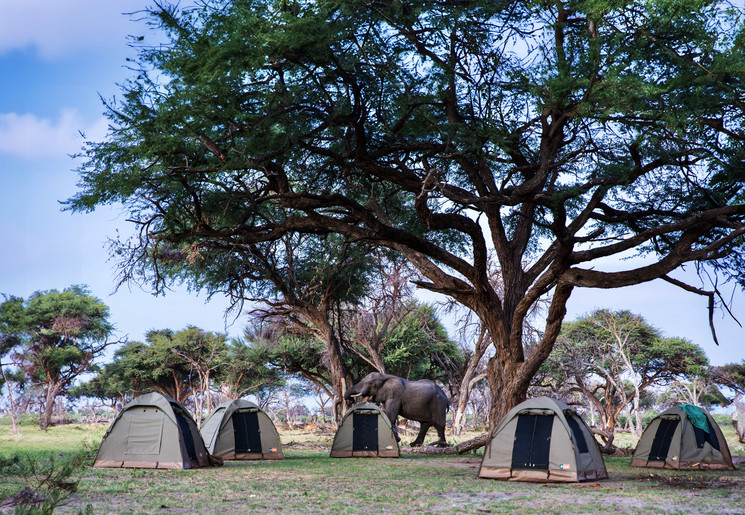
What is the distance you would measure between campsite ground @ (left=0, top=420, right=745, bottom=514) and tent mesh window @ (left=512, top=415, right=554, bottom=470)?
0.54 meters

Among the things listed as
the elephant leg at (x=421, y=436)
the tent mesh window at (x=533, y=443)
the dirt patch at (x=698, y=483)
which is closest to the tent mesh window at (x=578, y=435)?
the tent mesh window at (x=533, y=443)

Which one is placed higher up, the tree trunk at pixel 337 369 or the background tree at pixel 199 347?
the background tree at pixel 199 347

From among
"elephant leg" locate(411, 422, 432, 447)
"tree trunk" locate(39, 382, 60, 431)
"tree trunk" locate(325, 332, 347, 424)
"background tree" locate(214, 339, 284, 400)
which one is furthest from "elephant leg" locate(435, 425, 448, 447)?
"tree trunk" locate(39, 382, 60, 431)

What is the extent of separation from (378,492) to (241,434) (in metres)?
7.23

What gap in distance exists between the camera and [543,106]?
13.9 m

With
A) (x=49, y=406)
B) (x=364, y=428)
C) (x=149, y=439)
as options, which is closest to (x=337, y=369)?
(x=364, y=428)

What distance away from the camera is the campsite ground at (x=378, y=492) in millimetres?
8492

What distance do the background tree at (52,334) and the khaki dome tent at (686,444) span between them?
95.5 feet

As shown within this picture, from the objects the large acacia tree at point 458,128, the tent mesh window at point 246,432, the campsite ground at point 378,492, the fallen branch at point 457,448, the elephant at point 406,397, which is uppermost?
the large acacia tree at point 458,128

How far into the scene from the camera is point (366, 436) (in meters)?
17.5

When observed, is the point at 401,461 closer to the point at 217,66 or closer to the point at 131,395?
the point at 217,66

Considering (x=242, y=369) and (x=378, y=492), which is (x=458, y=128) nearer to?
(x=378, y=492)

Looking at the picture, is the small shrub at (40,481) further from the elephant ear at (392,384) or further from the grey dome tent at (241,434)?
the elephant ear at (392,384)

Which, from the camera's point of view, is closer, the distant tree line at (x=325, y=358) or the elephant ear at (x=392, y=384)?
the elephant ear at (x=392, y=384)
